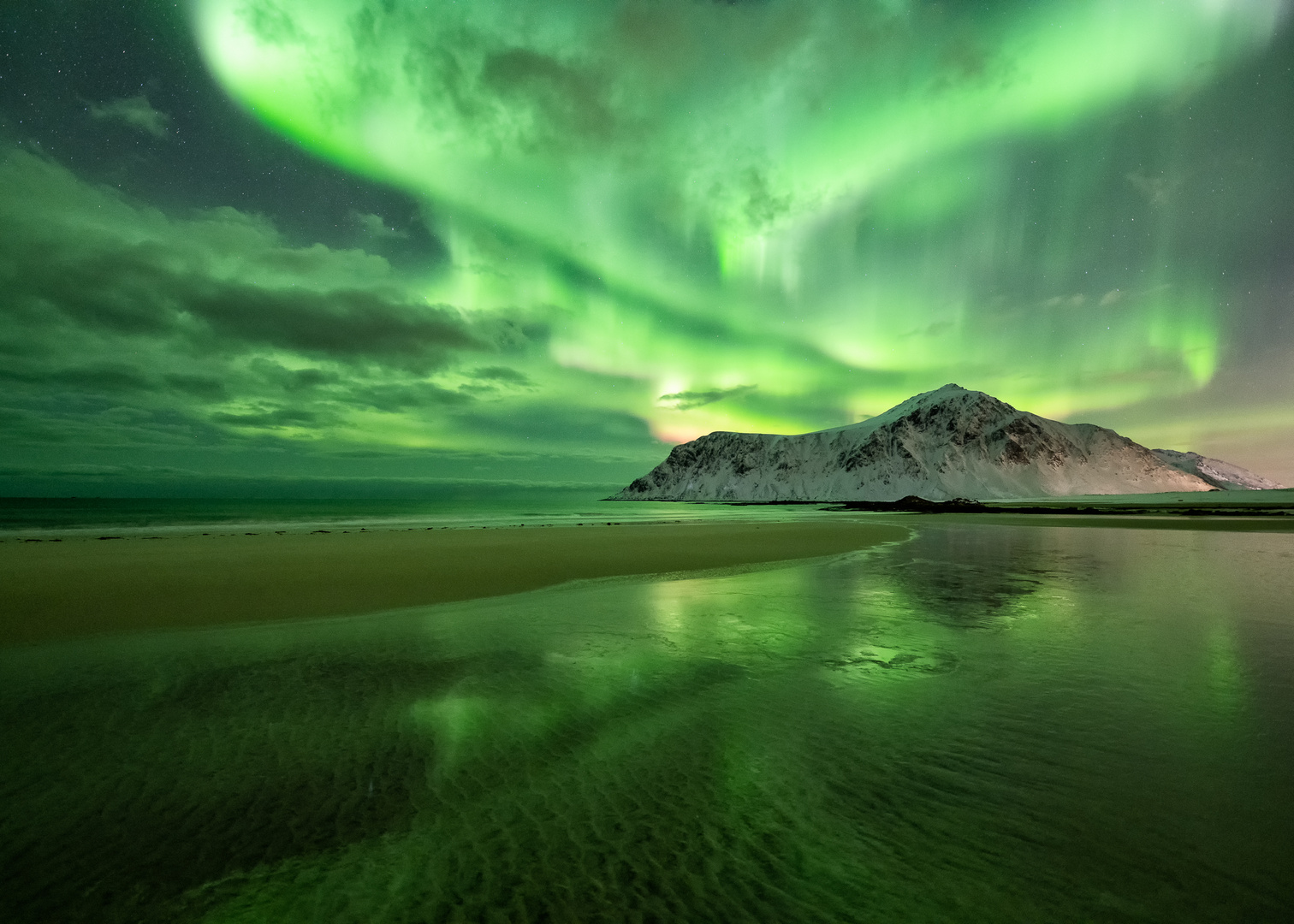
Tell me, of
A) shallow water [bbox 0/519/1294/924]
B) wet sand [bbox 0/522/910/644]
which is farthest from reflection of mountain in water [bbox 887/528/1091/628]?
wet sand [bbox 0/522/910/644]

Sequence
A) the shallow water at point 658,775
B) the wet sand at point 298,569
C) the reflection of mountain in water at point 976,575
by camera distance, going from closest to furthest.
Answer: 1. the shallow water at point 658,775
2. the reflection of mountain in water at point 976,575
3. the wet sand at point 298,569

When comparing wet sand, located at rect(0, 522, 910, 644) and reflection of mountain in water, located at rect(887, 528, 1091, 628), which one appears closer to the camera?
reflection of mountain in water, located at rect(887, 528, 1091, 628)

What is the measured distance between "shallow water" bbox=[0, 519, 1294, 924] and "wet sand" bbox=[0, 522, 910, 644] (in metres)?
3.02

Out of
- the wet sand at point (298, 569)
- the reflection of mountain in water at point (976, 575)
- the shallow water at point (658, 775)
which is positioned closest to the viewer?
the shallow water at point (658, 775)

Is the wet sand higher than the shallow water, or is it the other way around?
the wet sand

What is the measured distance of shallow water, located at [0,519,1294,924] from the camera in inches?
155

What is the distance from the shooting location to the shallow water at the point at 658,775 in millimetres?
3932

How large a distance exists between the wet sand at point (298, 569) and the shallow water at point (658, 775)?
3.02 metres

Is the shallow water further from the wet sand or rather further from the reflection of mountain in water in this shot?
the wet sand

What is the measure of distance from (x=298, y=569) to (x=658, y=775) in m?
21.5

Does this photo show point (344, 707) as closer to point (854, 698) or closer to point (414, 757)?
point (414, 757)

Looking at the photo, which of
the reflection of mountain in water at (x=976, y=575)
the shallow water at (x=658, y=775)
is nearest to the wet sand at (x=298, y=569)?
the shallow water at (x=658, y=775)

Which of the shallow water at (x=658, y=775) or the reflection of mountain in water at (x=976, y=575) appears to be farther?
the reflection of mountain in water at (x=976, y=575)

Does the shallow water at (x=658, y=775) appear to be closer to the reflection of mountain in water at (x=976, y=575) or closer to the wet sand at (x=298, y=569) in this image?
the reflection of mountain in water at (x=976, y=575)
